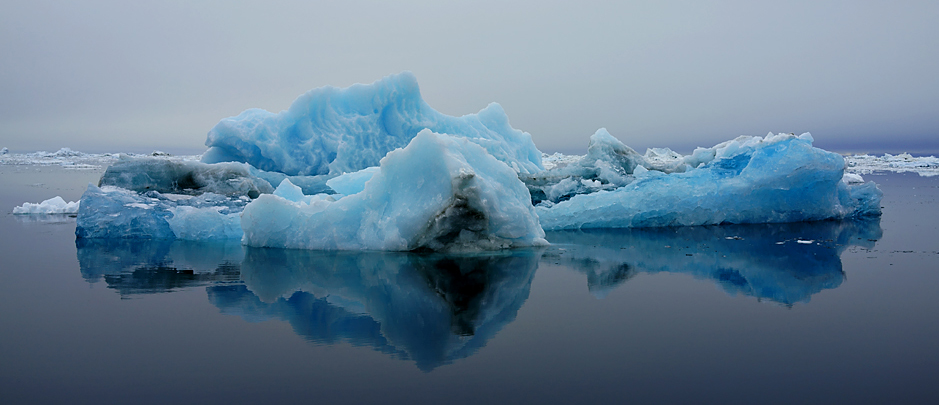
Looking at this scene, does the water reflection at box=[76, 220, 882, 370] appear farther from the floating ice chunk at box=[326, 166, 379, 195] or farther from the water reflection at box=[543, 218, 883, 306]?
the floating ice chunk at box=[326, 166, 379, 195]

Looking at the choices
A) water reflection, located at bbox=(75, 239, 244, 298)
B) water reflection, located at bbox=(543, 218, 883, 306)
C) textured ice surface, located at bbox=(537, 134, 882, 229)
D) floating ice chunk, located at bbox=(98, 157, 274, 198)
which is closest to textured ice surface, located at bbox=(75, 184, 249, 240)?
water reflection, located at bbox=(75, 239, 244, 298)

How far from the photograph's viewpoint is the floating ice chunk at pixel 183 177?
9.62 metres

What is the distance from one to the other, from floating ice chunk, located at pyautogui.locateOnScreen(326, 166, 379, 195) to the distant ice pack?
3 centimetres

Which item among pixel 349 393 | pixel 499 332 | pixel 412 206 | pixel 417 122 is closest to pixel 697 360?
pixel 499 332

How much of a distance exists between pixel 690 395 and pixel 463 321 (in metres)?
1.37

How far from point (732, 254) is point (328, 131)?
8468mm

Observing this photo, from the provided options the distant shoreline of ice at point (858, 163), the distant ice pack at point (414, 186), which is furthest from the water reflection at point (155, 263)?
the distant shoreline of ice at point (858, 163)

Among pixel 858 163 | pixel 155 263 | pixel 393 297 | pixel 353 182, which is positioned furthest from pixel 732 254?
pixel 858 163

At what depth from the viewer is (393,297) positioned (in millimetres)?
3875

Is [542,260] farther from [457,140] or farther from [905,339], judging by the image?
[905,339]

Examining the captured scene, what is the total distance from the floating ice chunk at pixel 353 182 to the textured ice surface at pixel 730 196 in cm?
249

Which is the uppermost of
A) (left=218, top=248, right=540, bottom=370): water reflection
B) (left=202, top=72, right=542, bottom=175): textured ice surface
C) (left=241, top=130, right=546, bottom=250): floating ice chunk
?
(left=202, top=72, right=542, bottom=175): textured ice surface

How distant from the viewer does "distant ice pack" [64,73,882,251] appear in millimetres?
5812

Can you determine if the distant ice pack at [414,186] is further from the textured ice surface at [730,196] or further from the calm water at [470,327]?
the calm water at [470,327]
